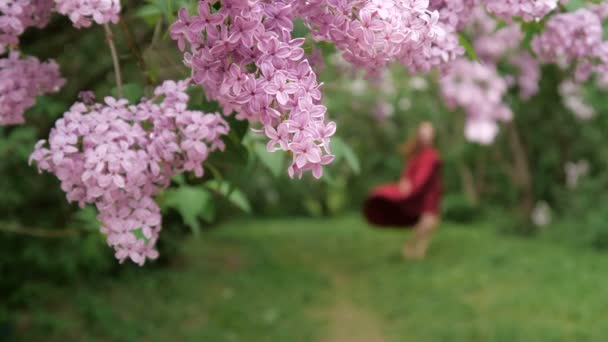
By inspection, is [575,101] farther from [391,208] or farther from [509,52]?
[509,52]

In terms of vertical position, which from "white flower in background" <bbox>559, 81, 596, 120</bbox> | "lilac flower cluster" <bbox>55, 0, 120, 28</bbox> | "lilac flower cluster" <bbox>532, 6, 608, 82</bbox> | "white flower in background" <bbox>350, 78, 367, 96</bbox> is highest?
"lilac flower cluster" <bbox>55, 0, 120, 28</bbox>

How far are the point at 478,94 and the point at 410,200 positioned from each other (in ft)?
10.4

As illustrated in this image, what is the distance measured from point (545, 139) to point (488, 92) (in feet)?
16.4

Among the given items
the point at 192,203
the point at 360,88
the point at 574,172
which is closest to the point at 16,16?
the point at 192,203

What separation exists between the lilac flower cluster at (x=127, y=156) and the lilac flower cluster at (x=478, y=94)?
13.3ft

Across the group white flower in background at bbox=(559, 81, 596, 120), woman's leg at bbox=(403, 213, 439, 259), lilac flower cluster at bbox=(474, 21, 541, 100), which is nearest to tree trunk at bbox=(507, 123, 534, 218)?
white flower in background at bbox=(559, 81, 596, 120)

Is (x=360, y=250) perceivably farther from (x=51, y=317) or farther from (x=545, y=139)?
(x=51, y=317)

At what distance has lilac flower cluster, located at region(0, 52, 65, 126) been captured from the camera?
4.29 ft

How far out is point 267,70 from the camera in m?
0.97

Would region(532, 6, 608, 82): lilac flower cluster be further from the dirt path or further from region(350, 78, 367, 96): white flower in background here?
region(350, 78, 367, 96): white flower in background

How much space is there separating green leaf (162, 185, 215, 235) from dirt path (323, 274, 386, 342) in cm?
319

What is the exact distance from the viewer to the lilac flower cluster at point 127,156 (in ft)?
3.61

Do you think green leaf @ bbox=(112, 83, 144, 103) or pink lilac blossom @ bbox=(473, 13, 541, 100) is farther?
pink lilac blossom @ bbox=(473, 13, 541, 100)

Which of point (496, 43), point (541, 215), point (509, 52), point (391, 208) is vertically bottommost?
point (541, 215)
